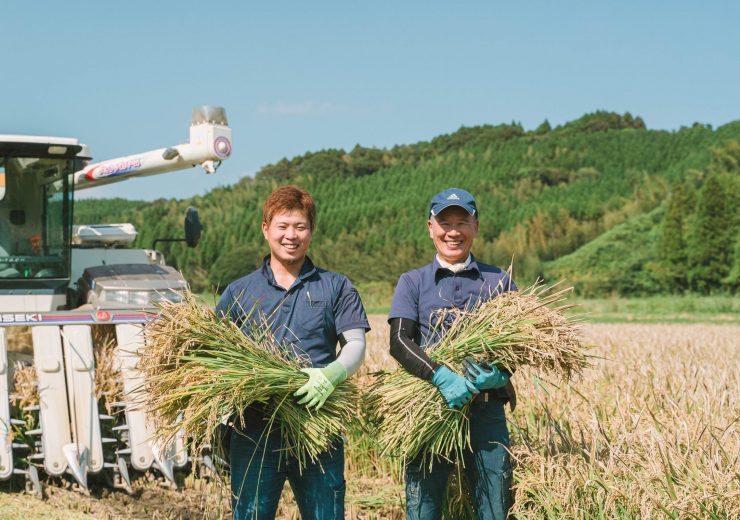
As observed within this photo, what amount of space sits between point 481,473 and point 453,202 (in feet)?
3.64

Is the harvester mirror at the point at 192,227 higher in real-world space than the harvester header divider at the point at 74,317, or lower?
higher

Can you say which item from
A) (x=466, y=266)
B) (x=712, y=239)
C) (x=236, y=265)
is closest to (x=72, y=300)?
(x=466, y=266)

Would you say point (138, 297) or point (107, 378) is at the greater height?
point (138, 297)

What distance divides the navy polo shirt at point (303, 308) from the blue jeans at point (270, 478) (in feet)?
1.14

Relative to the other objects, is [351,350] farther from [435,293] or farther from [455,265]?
[455,265]

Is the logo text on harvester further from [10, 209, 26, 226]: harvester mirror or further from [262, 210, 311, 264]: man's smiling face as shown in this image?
[262, 210, 311, 264]: man's smiling face

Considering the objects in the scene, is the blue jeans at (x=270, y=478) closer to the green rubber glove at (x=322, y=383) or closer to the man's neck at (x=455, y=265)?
the green rubber glove at (x=322, y=383)

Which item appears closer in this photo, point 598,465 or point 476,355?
point 476,355

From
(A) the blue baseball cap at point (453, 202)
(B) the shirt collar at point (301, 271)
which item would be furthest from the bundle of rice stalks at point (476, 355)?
(B) the shirt collar at point (301, 271)

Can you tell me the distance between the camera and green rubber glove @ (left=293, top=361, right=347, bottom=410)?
3.06 metres

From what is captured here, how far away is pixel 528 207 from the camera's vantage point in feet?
162

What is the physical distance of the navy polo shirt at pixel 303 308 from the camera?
127 inches

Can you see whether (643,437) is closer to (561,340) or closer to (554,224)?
(561,340)

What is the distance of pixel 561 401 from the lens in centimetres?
507
